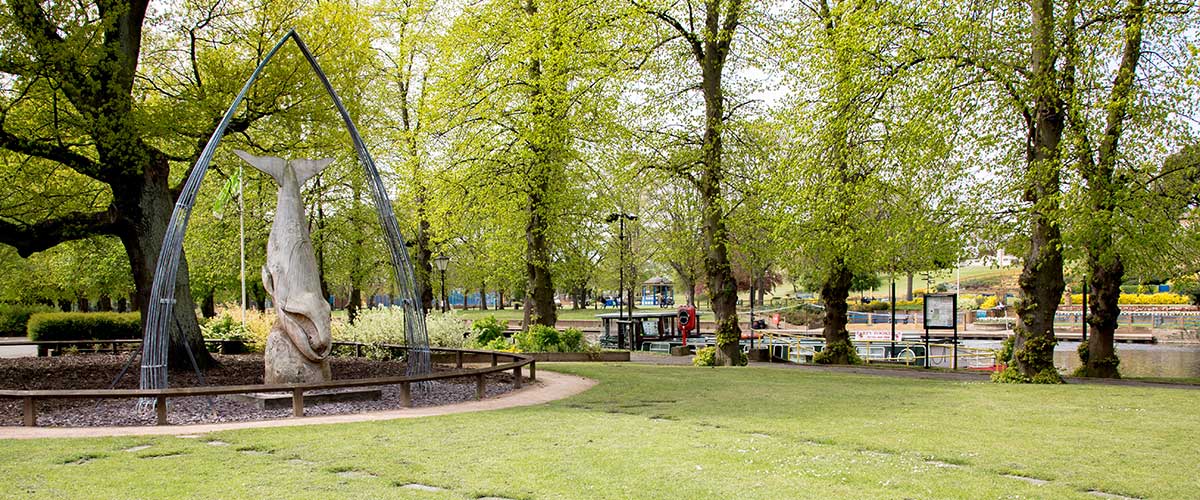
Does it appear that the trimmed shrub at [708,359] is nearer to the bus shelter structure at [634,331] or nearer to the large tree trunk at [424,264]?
the bus shelter structure at [634,331]

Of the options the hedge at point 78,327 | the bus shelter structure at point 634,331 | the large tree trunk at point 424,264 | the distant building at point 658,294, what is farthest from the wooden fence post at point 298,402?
the distant building at point 658,294

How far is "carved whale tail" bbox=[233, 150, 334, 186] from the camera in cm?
1294

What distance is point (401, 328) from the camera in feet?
74.6

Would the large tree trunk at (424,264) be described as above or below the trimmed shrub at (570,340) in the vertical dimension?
above

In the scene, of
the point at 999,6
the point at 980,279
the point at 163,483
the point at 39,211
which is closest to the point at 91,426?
the point at 163,483

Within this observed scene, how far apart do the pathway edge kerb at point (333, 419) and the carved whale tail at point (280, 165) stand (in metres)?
3.80

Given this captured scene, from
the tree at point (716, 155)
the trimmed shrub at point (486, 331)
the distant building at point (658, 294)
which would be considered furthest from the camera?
the distant building at point (658, 294)

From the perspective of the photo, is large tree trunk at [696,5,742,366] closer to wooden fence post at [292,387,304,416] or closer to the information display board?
the information display board

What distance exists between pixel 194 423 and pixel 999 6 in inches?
621

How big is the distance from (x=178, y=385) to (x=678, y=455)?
11029mm

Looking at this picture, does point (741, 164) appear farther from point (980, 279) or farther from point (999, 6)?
point (980, 279)

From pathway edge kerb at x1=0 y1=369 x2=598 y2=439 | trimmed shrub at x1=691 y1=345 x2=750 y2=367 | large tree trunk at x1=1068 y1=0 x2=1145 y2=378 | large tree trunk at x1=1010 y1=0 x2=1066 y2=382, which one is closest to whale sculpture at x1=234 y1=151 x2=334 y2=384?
pathway edge kerb at x1=0 y1=369 x2=598 y2=439

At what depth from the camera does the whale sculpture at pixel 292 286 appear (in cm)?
1292

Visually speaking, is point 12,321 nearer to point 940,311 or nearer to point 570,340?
point 570,340
